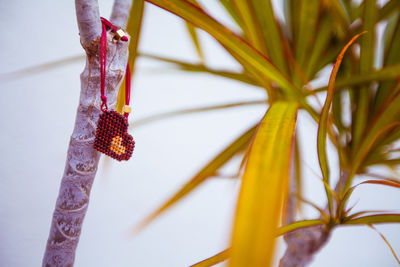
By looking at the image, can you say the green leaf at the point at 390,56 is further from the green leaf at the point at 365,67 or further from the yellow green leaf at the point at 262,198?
the yellow green leaf at the point at 262,198

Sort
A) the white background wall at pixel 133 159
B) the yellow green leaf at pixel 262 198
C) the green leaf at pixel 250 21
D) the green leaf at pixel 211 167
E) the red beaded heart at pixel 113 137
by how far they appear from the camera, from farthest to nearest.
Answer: the white background wall at pixel 133 159 → the green leaf at pixel 211 167 → the green leaf at pixel 250 21 → the red beaded heart at pixel 113 137 → the yellow green leaf at pixel 262 198

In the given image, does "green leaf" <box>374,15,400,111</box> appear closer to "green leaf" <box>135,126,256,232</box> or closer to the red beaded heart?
"green leaf" <box>135,126,256,232</box>

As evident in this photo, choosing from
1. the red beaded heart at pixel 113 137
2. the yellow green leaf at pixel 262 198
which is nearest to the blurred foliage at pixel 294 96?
the yellow green leaf at pixel 262 198

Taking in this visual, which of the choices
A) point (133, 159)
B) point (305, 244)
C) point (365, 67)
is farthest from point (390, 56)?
point (133, 159)

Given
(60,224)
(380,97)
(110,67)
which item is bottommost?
(60,224)

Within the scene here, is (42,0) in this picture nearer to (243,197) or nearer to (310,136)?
(243,197)

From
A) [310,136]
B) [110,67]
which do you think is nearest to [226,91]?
[310,136]

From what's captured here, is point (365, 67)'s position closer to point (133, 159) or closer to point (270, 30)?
point (270, 30)
